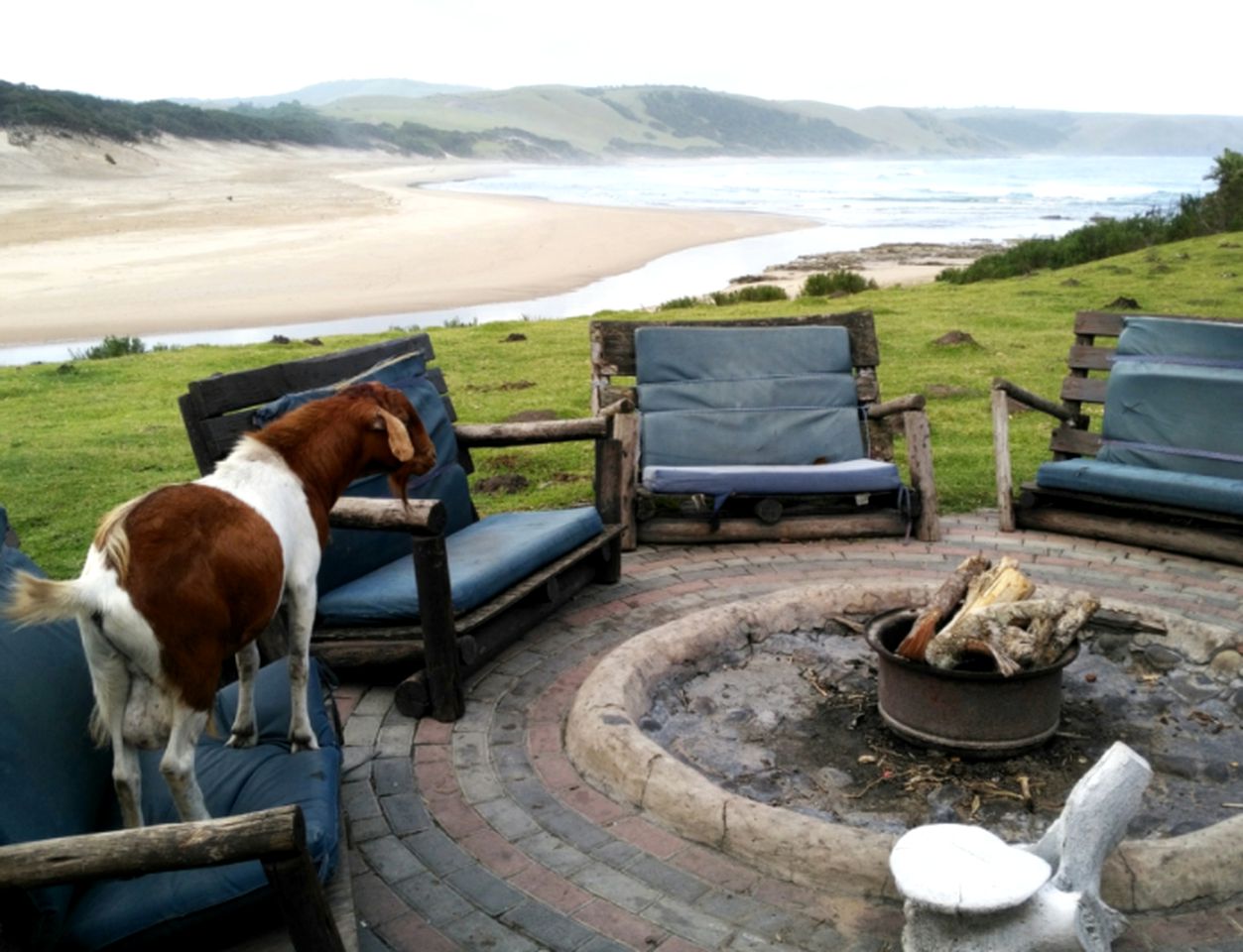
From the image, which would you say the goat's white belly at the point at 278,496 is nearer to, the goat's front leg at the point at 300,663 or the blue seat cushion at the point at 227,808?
the goat's front leg at the point at 300,663

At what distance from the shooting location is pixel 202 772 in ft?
10.6

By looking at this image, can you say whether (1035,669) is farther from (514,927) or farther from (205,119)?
(205,119)

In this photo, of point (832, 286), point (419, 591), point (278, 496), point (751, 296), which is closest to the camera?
point (278, 496)

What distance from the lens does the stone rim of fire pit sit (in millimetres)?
3076

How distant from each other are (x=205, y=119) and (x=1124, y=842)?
81.0 meters

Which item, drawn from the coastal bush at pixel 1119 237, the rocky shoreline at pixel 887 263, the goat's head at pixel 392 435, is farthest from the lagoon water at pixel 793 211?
the goat's head at pixel 392 435

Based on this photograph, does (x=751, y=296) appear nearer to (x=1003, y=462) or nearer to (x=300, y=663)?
(x=1003, y=462)

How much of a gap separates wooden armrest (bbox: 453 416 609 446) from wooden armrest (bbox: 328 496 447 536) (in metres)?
1.50

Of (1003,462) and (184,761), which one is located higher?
(184,761)

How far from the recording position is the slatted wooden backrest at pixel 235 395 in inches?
173

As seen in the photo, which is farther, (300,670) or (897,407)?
(897,407)

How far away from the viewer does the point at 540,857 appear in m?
3.42

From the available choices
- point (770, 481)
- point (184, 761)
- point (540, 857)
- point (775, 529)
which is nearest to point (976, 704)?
point (540, 857)

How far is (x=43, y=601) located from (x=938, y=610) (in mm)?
2981
